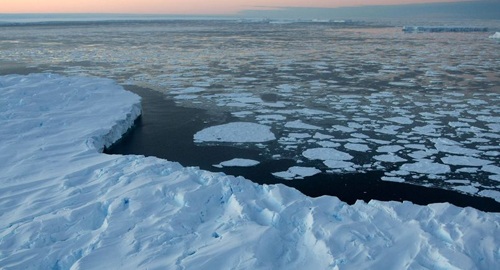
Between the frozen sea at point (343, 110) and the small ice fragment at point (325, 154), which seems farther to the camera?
the small ice fragment at point (325, 154)

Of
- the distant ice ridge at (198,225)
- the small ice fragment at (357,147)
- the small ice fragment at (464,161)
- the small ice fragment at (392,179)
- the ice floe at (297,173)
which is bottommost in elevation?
the small ice fragment at (392,179)

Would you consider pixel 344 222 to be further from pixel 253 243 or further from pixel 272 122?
Result: pixel 272 122

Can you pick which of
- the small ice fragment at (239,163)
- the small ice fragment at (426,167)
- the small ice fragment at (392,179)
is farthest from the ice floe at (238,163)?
the small ice fragment at (426,167)

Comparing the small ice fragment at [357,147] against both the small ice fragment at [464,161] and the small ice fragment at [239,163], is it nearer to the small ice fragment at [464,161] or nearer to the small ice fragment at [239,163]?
the small ice fragment at [464,161]

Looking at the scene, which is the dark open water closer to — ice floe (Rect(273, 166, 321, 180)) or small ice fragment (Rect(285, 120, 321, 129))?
ice floe (Rect(273, 166, 321, 180))

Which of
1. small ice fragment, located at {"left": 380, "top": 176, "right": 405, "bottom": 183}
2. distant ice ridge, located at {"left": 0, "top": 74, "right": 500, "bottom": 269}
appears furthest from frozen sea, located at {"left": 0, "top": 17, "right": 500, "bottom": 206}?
distant ice ridge, located at {"left": 0, "top": 74, "right": 500, "bottom": 269}

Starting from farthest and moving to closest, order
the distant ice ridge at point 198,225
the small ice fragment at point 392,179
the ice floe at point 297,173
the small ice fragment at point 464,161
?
the small ice fragment at point 464,161, the ice floe at point 297,173, the small ice fragment at point 392,179, the distant ice ridge at point 198,225

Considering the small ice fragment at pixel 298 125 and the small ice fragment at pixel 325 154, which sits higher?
the small ice fragment at pixel 298 125
